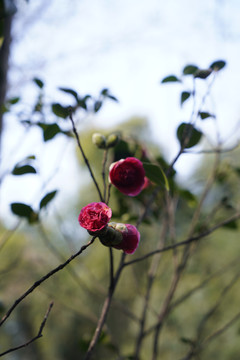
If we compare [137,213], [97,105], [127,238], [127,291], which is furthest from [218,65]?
[127,291]

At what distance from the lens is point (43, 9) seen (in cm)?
146

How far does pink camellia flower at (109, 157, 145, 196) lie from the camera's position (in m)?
0.36

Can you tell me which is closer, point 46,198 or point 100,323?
point 100,323

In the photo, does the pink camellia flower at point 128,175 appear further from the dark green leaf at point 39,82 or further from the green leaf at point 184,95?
the dark green leaf at point 39,82

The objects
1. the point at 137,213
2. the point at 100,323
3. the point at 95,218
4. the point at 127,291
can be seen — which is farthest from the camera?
the point at 127,291

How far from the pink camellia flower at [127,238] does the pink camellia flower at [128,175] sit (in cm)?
6

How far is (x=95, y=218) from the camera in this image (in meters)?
0.28

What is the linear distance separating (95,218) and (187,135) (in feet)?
0.70

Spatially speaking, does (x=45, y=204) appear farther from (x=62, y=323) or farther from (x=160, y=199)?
(x=62, y=323)

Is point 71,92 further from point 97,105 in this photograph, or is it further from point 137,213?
point 137,213

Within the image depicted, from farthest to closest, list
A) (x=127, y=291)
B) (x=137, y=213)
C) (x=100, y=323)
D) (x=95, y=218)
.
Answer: (x=127, y=291)
(x=137, y=213)
(x=100, y=323)
(x=95, y=218)

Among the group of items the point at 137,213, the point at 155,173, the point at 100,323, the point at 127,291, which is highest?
the point at 155,173

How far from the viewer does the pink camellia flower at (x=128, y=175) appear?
0.36 m

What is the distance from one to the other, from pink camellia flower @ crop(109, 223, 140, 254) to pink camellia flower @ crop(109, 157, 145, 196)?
0.06m
